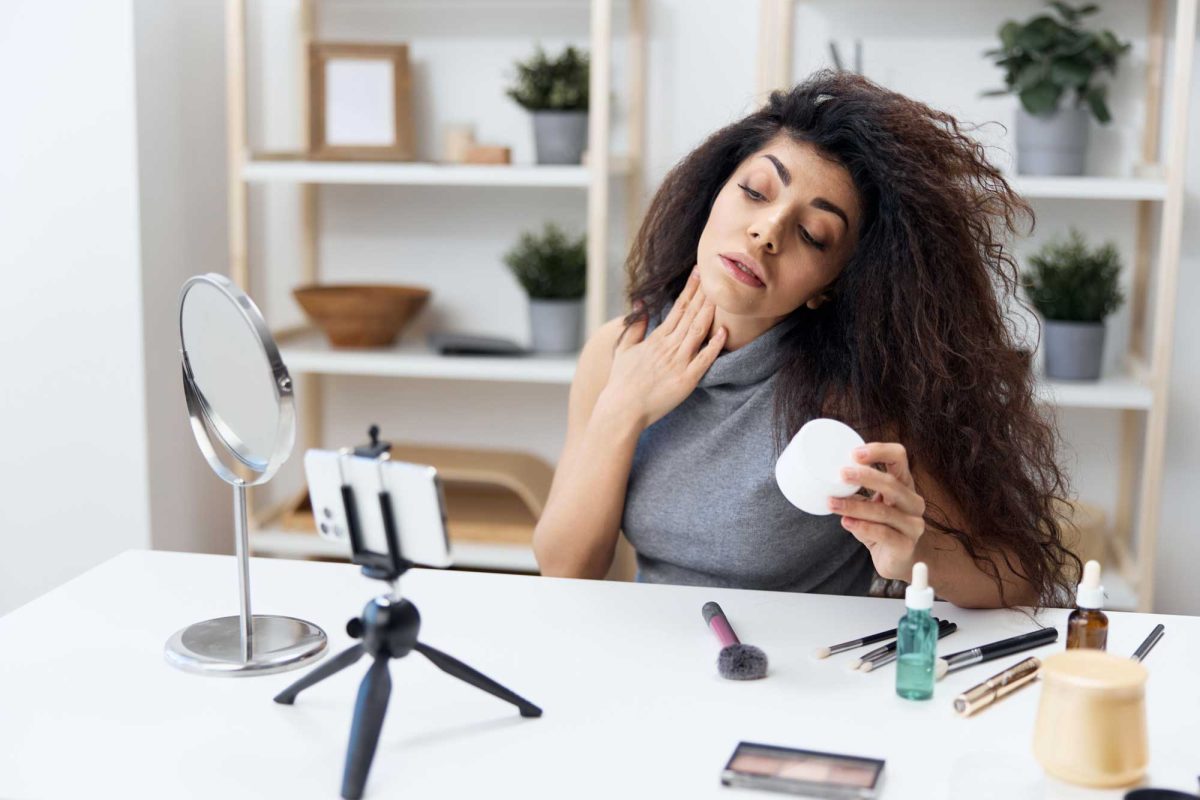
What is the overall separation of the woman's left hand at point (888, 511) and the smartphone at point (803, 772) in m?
0.27

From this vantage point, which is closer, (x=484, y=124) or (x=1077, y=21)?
(x=1077, y=21)

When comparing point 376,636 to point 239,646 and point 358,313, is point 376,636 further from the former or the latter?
point 358,313

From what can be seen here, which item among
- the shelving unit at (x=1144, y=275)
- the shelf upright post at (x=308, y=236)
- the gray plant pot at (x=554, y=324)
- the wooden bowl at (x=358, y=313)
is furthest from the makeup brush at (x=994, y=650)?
the shelf upright post at (x=308, y=236)

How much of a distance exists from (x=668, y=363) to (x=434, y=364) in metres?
1.04

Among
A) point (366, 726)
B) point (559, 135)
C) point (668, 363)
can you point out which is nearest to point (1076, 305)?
point (559, 135)

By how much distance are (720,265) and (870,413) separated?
0.80 feet

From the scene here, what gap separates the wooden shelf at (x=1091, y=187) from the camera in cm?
221

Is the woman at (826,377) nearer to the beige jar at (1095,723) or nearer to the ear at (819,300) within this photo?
the ear at (819,300)

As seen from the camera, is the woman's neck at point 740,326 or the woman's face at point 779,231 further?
the woman's neck at point 740,326

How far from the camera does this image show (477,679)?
0.98m

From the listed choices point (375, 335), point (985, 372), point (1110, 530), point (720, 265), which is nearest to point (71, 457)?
point (375, 335)

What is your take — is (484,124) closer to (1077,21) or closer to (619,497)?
(1077,21)

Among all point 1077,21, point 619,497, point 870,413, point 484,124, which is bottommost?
point 619,497

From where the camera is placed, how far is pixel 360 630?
928 millimetres
